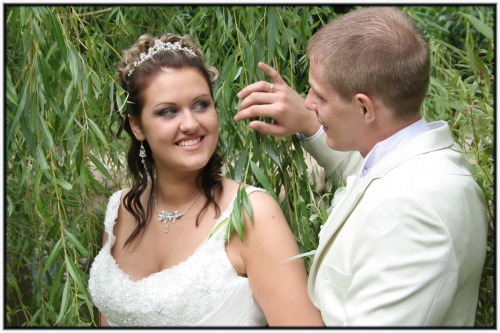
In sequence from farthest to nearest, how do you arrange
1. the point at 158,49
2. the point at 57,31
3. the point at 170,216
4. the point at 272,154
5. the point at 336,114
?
the point at 170,216 < the point at 158,49 < the point at 272,154 < the point at 57,31 < the point at 336,114

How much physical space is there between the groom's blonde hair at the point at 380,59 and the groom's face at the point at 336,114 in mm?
23

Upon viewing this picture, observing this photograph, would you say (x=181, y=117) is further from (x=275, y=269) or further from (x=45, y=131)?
(x=275, y=269)

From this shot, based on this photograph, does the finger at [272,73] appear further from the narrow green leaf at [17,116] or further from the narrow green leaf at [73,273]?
the narrow green leaf at [73,273]

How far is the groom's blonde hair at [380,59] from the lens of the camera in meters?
1.37

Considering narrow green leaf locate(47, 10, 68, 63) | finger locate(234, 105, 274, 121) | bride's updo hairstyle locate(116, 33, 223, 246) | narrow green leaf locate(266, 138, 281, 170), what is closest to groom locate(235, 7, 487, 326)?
finger locate(234, 105, 274, 121)

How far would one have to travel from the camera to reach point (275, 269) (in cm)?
180

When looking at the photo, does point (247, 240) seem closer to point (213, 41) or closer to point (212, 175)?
point (212, 175)

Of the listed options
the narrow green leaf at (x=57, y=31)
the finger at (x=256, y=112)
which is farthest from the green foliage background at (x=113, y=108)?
the finger at (x=256, y=112)

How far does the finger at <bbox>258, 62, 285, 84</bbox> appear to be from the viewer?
6.08 ft

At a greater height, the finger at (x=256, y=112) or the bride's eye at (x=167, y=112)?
the bride's eye at (x=167, y=112)

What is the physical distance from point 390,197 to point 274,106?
639 millimetres

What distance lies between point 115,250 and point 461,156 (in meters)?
1.29

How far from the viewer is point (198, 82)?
1.94 metres

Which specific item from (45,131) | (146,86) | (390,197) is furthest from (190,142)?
(390,197)
